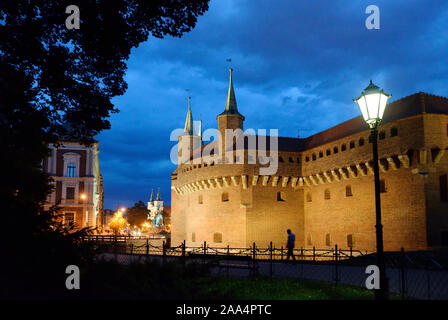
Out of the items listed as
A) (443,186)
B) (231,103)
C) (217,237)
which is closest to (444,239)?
(443,186)

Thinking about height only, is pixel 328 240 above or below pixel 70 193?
below

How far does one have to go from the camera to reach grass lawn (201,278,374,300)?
960 centimetres

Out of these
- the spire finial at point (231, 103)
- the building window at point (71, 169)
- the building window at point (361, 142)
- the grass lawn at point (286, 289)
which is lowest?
the grass lawn at point (286, 289)

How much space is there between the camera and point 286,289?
35.4 feet

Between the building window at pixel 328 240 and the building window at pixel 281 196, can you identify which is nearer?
the building window at pixel 328 240

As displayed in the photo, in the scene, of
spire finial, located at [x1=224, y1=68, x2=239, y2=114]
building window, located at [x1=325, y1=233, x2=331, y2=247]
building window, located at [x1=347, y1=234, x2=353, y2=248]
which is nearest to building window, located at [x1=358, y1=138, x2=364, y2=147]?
building window, located at [x1=347, y1=234, x2=353, y2=248]

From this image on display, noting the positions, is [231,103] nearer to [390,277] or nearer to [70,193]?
[70,193]

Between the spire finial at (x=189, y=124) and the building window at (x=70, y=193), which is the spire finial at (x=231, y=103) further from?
the building window at (x=70, y=193)

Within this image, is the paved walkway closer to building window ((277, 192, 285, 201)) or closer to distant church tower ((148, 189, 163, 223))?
building window ((277, 192, 285, 201))

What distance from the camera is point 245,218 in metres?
34.6

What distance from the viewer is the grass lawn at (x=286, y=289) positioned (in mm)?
9602

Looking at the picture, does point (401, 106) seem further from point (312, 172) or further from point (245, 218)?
point (245, 218)

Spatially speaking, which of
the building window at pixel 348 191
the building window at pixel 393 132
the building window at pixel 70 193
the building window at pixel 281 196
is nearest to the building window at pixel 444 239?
the building window at pixel 393 132
